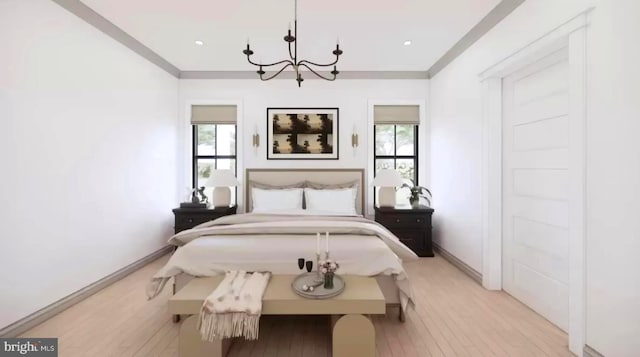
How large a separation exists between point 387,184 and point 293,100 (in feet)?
6.60

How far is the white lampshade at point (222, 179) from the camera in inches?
165

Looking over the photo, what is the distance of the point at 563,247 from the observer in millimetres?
2213

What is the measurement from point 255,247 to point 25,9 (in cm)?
264

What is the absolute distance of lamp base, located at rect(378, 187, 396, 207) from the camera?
172 inches

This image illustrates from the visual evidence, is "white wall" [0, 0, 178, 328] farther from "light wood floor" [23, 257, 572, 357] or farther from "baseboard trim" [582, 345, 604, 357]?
"baseboard trim" [582, 345, 604, 357]

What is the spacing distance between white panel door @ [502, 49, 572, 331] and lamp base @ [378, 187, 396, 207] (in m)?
1.62

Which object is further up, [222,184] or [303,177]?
[303,177]

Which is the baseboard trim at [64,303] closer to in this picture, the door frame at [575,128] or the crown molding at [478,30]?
the door frame at [575,128]

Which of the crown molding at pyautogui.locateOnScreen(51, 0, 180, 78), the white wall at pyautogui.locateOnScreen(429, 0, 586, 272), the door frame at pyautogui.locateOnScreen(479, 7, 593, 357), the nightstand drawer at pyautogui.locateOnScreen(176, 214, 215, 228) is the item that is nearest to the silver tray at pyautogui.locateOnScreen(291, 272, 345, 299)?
the door frame at pyautogui.locateOnScreen(479, 7, 593, 357)

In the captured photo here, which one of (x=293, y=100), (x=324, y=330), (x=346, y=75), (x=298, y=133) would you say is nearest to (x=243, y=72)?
(x=293, y=100)

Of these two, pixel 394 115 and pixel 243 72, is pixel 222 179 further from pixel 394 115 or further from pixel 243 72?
pixel 394 115

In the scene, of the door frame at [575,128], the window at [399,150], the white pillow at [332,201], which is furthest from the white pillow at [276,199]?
the door frame at [575,128]

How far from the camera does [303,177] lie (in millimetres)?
4562

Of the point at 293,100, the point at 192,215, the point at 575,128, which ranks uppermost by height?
the point at 293,100
